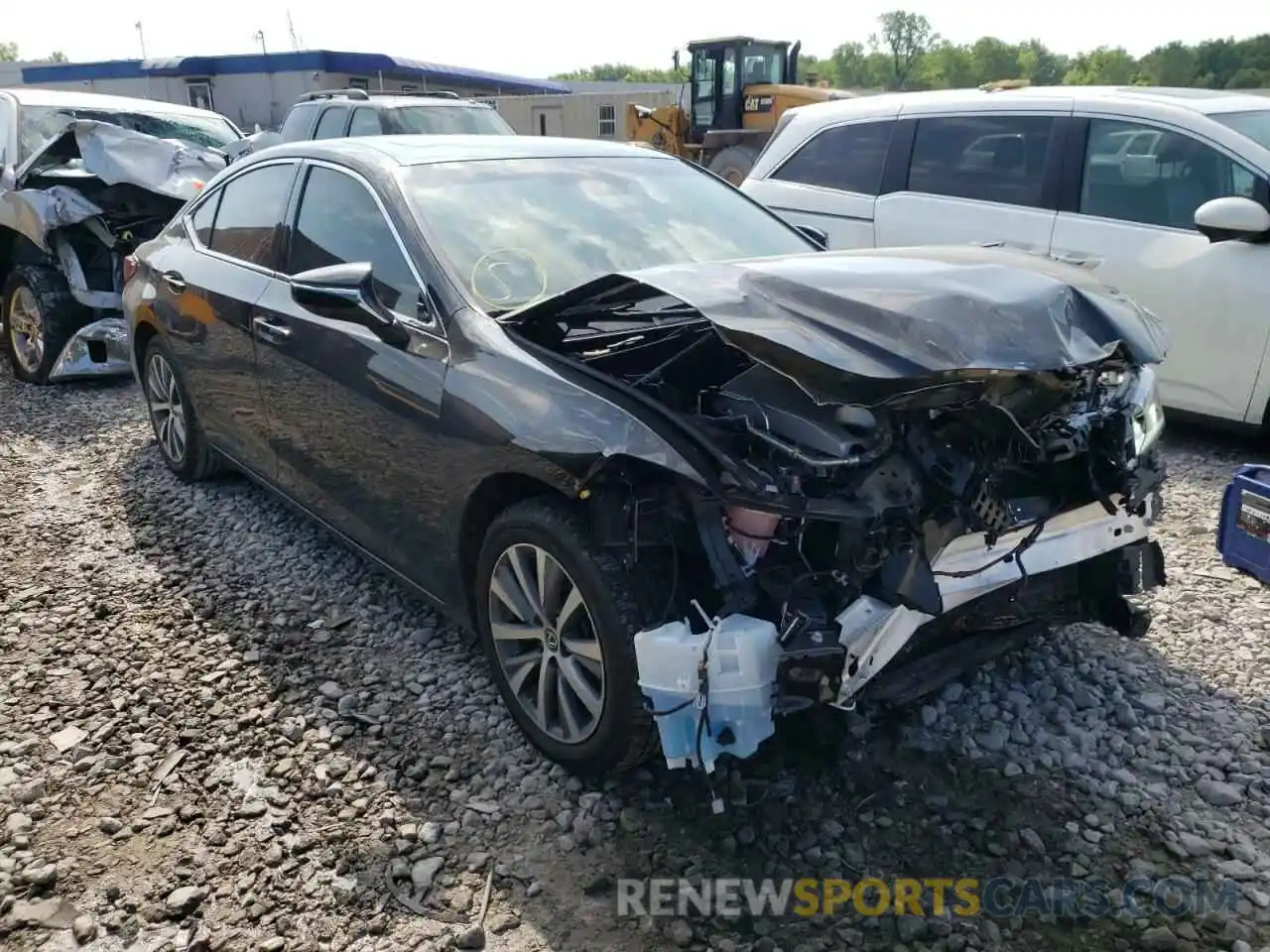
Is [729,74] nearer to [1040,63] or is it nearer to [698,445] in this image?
[698,445]

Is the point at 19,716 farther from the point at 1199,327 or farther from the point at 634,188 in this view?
the point at 1199,327

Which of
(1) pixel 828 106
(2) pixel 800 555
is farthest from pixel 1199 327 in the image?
(2) pixel 800 555

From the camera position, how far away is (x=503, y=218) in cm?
344

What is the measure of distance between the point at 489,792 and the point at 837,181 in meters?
5.02

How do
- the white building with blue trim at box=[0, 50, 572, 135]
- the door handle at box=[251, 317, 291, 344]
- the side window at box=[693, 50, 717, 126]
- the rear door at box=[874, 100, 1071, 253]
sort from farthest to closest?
the white building with blue trim at box=[0, 50, 572, 135] < the side window at box=[693, 50, 717, 126] < the rear door at box=[874, 100, 1071, 253] < the door handle at box=[251, 317, 291, 344]

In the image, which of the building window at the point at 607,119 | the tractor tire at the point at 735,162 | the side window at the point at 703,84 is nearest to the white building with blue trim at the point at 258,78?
the building window at the point at 607,119

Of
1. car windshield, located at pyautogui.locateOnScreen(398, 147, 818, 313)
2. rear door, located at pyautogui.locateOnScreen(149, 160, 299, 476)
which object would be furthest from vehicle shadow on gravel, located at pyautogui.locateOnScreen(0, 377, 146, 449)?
car windshield, located at pyautogui.locateOnScreen(398, 147, 818, 313)

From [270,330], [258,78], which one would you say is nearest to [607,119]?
[258,78]

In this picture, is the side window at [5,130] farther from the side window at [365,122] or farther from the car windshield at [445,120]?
the car windshield at [445,120]

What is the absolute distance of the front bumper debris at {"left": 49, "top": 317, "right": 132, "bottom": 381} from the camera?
713 cm

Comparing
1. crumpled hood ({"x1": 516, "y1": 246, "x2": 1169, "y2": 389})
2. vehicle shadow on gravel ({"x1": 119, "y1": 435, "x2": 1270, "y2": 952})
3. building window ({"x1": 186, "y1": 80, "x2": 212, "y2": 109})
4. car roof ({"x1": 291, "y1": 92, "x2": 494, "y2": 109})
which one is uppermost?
building window ({"x1": 186, "y1": 80, "x2": 212, "y2": 109})

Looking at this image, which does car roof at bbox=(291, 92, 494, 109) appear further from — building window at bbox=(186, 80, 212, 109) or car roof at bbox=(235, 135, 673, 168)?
building window at bbox=(186, 80, 212, 109)

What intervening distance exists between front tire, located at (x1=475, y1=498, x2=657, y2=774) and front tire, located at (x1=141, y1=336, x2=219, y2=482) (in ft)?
8.69

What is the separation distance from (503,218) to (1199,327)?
3694mm
